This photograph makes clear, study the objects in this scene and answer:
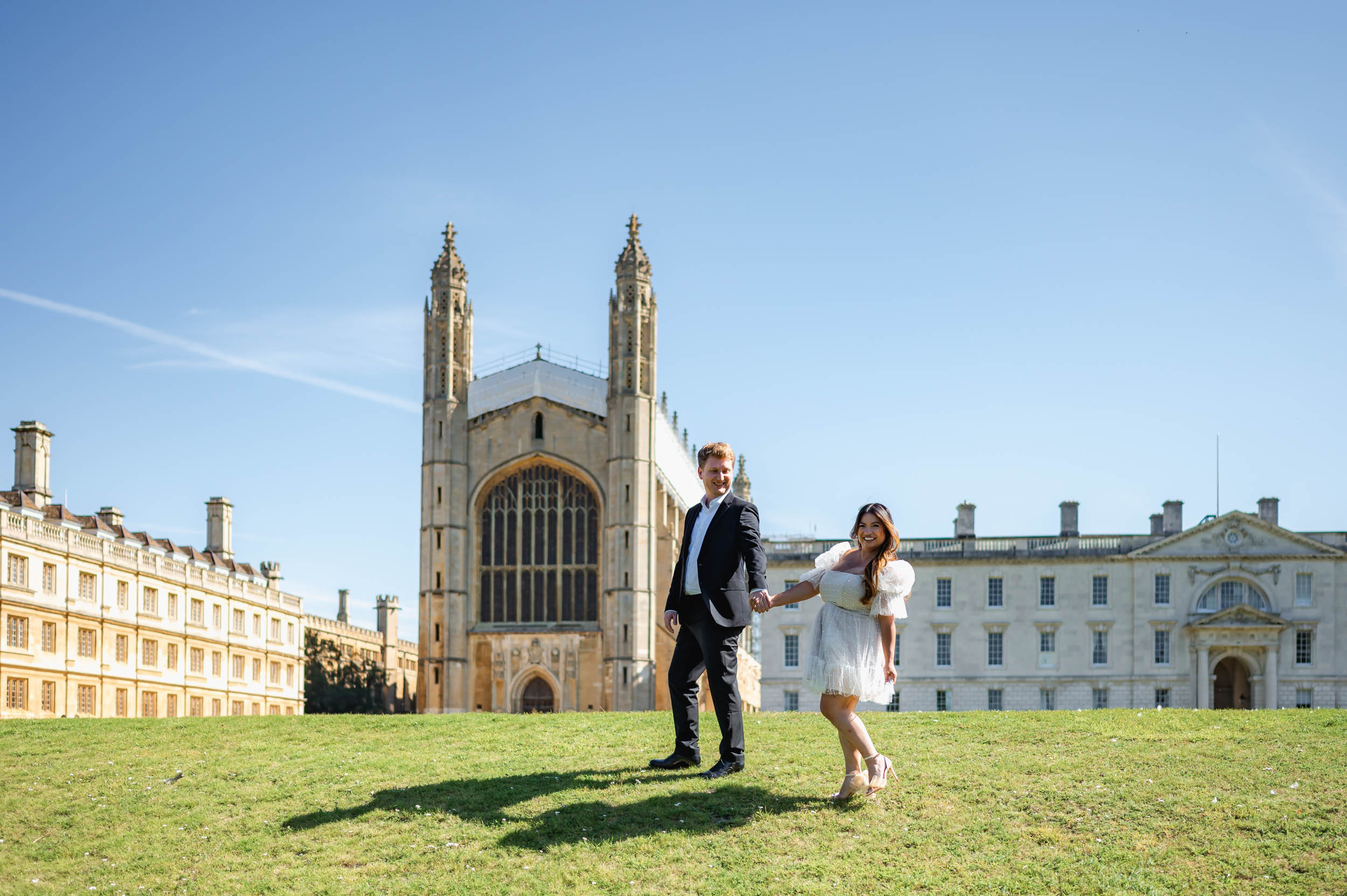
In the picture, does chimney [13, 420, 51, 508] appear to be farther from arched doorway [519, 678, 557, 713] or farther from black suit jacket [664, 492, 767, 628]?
black suit jacket [664, 492, 767, 628]

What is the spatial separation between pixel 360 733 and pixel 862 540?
8.59 meters

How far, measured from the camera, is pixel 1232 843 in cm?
988

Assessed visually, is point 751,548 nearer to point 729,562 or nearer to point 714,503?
point 729,562

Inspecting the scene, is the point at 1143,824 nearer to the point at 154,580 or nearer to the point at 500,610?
the point at 500,610

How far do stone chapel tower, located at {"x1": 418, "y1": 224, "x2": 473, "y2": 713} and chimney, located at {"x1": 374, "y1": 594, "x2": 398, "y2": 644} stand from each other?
50615mm

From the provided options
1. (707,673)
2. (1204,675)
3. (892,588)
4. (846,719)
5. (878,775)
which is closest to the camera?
(892,588)

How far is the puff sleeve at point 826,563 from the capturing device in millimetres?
10656

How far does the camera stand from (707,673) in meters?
10.9

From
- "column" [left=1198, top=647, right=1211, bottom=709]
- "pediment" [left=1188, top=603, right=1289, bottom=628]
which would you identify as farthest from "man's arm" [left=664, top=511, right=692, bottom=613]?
"column" [left=1198, top=647, right=1211, bottom=709]

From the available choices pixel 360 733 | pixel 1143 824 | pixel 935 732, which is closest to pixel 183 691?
pixel 360 733

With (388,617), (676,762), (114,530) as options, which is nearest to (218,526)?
(114,530)

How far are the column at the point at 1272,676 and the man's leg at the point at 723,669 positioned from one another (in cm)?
5336

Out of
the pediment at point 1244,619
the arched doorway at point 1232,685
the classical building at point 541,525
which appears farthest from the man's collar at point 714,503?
the arched doorway at point 1232,685

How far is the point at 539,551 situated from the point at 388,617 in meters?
52.2
